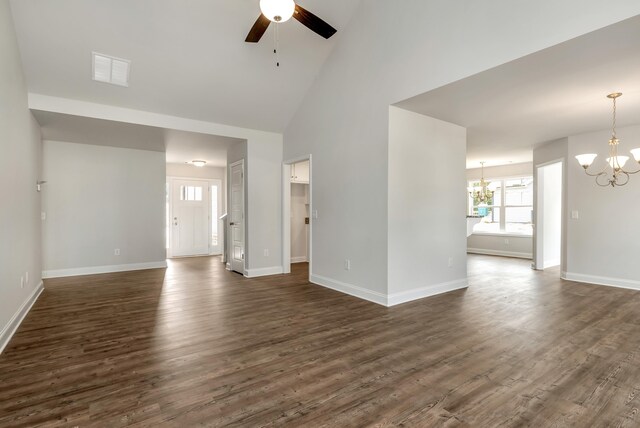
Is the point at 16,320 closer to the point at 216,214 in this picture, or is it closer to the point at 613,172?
the point at 216,214

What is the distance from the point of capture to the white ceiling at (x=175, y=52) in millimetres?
3424

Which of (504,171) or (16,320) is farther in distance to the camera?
(504,171)

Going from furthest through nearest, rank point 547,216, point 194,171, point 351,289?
point 194,171, point 547,216, point 351,289

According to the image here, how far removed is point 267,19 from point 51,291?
192 inches

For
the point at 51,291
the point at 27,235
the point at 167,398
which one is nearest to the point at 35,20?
the point at 27,235

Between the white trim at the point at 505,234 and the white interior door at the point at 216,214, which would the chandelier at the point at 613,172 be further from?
the white interior door at the point at 216,214

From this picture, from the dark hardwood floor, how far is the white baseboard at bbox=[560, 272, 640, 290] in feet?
2.29

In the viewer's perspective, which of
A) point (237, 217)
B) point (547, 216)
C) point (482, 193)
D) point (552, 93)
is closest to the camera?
point (552, 93)

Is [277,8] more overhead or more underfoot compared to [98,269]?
more overhead

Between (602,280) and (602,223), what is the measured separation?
902mm

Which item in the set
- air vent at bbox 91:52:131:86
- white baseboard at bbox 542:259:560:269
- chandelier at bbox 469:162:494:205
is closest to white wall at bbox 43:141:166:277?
air vent at bbox 91:52:131:86

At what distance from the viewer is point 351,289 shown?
14.5 ft

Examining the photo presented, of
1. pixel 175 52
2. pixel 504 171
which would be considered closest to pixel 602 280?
pixel 504 171

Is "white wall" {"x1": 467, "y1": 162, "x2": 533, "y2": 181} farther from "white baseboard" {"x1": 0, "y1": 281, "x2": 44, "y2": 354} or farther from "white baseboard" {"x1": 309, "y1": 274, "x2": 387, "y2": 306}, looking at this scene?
"white baseboard" {"x1": 0, "y1": 281, "x2": 44, "y2": 354}
